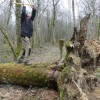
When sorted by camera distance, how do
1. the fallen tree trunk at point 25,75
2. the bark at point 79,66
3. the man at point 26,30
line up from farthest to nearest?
the man at point 26,30, the fallen tree trunk at point 25,75, the bark at point 79,66

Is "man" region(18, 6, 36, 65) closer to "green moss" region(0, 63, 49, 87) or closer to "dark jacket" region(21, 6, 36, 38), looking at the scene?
"dark jacket" region(21, 6, 36, 38)

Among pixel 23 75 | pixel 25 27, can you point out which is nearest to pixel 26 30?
pixel 25 27

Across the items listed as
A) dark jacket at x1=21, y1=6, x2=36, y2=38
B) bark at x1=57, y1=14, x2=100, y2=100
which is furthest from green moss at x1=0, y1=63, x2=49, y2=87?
dark jacket at x1=21, y1=6, x2=36, y2=38

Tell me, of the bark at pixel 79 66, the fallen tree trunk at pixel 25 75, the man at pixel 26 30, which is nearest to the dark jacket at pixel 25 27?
the man at pixel 26 30

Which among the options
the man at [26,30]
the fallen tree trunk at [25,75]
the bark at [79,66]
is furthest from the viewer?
the man at [26,30]

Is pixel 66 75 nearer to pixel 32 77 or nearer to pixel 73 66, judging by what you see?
pixel 73 66

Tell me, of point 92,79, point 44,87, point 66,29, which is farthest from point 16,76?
point 66,29

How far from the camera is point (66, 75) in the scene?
5676 mm

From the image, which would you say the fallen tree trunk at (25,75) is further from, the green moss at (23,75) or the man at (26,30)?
the man at (26,30)

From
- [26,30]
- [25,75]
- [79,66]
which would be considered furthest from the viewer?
[26,30]

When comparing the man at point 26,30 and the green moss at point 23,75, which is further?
the man at point 26,30

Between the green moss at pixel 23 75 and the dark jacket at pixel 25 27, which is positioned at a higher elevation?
the dark jacket at pixel 25 27

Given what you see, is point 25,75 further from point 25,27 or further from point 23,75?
point 25,27

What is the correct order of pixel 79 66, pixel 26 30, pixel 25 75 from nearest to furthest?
1. pixel 79 66
2. pixel 25 75
3. pixel 26 30
